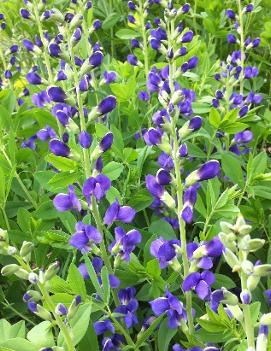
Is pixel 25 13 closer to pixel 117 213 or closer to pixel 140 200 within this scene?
pixel 140 200

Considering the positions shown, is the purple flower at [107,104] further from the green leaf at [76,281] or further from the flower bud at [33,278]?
the flower bud at [33,278]

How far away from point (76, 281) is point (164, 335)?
16.0 inches

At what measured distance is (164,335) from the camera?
1.99 m

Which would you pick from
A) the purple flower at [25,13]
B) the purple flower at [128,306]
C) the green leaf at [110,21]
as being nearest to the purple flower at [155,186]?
the purple flower at [128,306]

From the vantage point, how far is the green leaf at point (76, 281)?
5.93 ft

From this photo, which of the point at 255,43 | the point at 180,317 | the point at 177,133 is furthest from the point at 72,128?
the point at 255,43

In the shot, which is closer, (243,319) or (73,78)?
(243,319)

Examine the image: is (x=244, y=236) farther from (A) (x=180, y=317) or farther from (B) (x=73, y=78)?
(B) (x=73, y=78)

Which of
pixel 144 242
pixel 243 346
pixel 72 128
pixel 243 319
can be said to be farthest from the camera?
Answer: pixel 144 242

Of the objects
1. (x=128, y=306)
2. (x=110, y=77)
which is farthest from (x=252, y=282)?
(x=110, y=77)

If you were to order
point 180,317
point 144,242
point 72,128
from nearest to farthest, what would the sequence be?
point 180,317 → point 72,128 → point 144,242

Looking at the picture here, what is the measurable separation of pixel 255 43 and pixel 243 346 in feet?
7.83

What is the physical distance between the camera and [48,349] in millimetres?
1551

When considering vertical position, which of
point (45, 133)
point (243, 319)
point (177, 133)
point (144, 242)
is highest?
point (177, 133)
